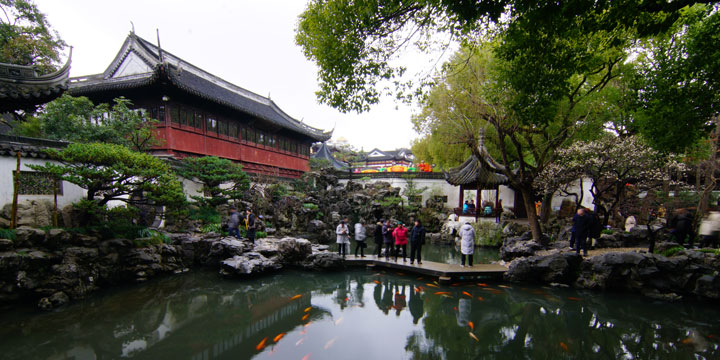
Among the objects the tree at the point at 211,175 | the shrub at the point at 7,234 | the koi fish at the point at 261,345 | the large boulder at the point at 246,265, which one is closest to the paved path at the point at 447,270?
the large boulder at the point at 246,265

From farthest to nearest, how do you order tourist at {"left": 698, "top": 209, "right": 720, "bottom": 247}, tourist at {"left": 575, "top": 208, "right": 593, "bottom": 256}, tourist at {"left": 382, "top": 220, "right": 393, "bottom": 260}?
tourist at {"left": 382, "top": 220, "right": 393, "bottom": 260} < tourist at {"left": 575, "top": 208, "right": 593, "bottom": 256} < tourist at {"left": 698, "top": 209, "right": 720, "bottom": 247}

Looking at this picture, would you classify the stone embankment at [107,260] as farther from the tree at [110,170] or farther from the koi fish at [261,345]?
the koi fish at [261,345]

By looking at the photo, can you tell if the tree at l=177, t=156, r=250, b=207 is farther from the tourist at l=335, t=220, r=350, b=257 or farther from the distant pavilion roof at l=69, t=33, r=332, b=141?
the tourist at l=335, t=220, r=350, b=257

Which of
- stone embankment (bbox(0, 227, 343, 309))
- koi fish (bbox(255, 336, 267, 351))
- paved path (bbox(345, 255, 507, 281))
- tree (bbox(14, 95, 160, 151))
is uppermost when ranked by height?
tree (bbox(14, 95, 160, 151))

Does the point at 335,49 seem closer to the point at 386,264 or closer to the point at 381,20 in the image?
the point at 381,20

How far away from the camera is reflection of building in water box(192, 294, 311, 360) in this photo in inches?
174

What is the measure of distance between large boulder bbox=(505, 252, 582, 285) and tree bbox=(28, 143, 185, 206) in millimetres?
8624

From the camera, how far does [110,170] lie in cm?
666

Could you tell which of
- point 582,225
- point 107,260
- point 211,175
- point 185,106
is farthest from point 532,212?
point 185,106

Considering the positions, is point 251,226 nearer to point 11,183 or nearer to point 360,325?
point 11,183

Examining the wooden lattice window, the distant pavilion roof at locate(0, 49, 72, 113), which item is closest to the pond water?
the wooden lattice window

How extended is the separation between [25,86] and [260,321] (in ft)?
22.5

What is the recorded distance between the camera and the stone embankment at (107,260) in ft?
19.2

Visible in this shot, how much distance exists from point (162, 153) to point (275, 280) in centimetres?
797
